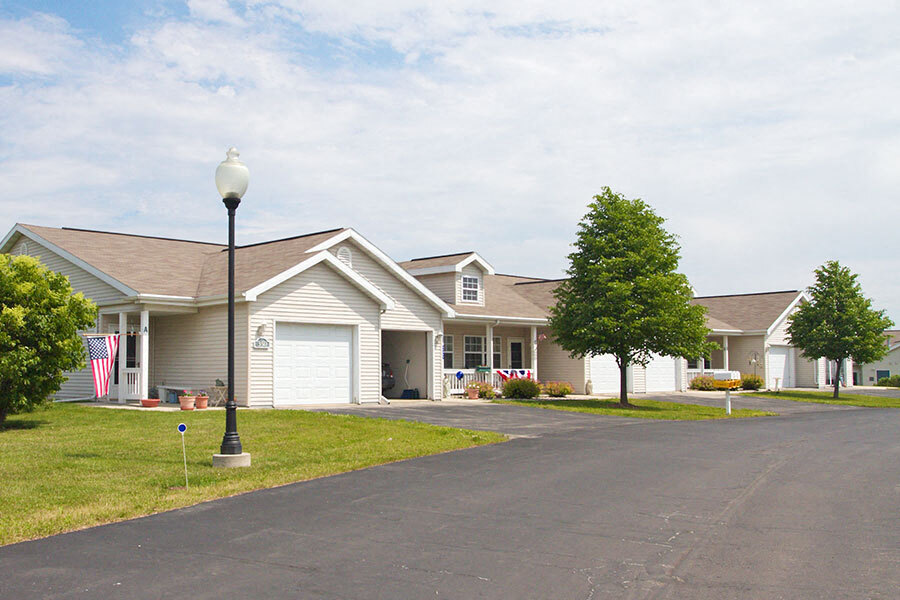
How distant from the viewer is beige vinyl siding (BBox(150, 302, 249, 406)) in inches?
880

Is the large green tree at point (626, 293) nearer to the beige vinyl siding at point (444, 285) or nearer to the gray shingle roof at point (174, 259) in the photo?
the beige vinyl siding at point (444, 285)

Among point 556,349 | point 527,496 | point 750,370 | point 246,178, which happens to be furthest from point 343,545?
point 750,370

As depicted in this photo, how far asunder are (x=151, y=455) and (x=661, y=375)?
29412 mm

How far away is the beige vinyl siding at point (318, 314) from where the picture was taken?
22.4 m

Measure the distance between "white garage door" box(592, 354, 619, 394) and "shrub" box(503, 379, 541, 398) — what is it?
5.66 meters

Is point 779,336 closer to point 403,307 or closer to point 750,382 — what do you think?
point 750,382

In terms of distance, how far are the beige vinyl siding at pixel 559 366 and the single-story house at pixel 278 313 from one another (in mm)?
3463

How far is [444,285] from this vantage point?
32156 mm

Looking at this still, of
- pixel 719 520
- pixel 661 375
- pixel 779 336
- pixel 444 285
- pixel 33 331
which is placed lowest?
pixel 719 520

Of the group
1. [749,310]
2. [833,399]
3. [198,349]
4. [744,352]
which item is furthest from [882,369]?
[198,349]

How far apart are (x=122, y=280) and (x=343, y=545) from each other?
56.1 ft

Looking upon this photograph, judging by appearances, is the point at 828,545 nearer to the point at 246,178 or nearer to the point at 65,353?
the point at 246,178

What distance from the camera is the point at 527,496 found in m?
10.1

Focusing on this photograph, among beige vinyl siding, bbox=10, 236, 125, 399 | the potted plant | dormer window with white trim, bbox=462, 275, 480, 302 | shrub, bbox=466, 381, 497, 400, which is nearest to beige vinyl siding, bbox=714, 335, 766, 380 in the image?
dormer window with white trim, bbox=462, 275, 480, 302
